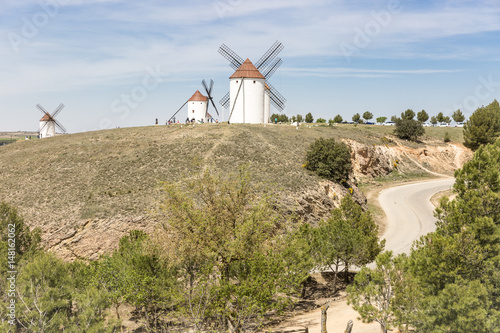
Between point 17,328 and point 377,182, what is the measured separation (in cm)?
6439

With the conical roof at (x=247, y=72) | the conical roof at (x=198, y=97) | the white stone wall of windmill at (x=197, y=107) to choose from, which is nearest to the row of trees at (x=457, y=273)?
the conical roof at (x=247, y=72)

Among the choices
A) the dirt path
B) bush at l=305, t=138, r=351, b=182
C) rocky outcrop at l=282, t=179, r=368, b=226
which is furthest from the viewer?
bush at l=305, t=138, r=351, b=182

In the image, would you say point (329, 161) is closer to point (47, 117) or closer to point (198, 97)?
point (198, 97)

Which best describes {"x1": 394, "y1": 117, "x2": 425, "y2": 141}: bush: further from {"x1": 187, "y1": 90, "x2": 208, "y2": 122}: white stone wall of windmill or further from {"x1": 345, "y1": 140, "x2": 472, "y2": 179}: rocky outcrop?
{"x1": 187, "y1": 90, "x2": 208, "y2": 122}: white stone wall of windmill

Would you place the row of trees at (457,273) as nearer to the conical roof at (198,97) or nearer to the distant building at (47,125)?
the conical roof at (198,97)

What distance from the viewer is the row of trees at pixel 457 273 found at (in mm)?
17156

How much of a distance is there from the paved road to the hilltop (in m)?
6.01

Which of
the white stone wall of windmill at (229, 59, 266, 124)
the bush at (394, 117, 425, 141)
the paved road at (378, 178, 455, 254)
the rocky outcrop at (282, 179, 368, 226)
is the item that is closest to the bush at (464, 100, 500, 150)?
the paved road at (378, 178, 455, 254)

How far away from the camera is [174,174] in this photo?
1889 inches

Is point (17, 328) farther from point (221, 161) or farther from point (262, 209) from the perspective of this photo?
point (221, 161)

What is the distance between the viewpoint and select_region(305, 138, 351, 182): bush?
2153 inches

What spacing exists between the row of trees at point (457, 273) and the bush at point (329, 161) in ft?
111

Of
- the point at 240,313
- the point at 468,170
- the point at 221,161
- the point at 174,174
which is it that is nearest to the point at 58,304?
the point at 240,313

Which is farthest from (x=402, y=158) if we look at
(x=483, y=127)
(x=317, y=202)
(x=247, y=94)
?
(x=317, y=202)
